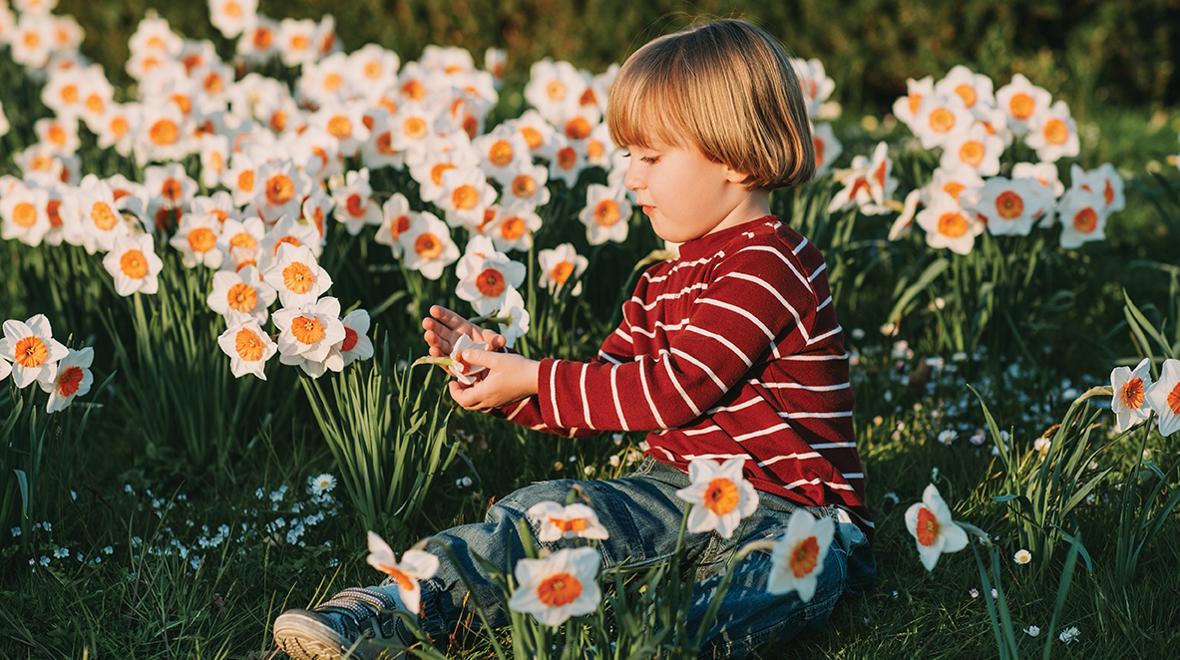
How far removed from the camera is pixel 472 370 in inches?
99.0

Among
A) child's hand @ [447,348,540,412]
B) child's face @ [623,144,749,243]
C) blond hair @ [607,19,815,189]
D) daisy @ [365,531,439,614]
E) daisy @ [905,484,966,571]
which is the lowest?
daisy @ [905,484,966,571]

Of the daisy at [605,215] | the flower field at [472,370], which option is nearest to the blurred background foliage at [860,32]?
the flower field at [472,370]

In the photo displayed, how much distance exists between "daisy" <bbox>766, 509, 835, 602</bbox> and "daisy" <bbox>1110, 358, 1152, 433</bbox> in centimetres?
75

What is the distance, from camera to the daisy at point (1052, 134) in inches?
153

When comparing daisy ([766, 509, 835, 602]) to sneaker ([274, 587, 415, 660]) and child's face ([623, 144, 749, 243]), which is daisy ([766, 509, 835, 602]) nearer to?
sneaker ([274, 587, 415, 660])

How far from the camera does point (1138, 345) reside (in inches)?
141

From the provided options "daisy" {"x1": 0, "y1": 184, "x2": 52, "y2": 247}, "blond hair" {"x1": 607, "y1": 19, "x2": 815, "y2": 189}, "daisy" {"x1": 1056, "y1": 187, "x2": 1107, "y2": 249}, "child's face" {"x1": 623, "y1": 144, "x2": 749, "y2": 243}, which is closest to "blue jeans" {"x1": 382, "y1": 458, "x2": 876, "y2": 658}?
"child's face" {"x1": 623, "y1": 144, "x2": 749, "y2": 243}

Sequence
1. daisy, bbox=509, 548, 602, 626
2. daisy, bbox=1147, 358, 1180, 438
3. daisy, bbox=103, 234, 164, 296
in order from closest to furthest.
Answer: daisy, bbox=509, 548, 602, 626
daisy, bbox=1147, 358, 1180, 438
daisy, bbox=103, 234, 164, 296

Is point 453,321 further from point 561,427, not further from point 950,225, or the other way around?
point 950,225

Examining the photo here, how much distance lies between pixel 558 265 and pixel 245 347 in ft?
3.07

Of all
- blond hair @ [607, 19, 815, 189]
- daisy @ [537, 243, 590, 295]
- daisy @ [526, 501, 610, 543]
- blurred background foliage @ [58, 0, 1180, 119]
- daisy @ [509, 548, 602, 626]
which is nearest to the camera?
daisy @ [509, 548, 602, 626]

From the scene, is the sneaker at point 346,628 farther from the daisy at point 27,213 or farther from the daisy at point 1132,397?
the daisy at point 27,213

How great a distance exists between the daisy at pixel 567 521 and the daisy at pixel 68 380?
1.10 m

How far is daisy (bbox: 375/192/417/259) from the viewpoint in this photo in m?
3.33
